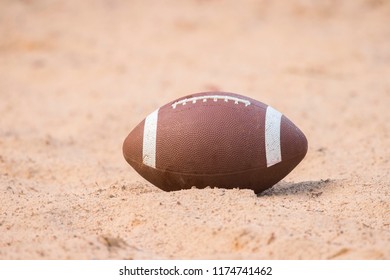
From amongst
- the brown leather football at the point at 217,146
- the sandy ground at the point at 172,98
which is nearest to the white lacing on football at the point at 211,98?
the brown leather football at the point at 217,146

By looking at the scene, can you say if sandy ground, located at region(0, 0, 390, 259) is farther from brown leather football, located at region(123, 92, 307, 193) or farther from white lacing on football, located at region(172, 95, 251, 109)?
white lacing on football, located at region(172, 95, 251, 109)

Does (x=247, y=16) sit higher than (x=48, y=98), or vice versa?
(x=247, y=16)

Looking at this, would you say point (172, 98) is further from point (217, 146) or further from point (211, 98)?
point (217, 146)

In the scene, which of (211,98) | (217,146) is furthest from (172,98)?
(217,146)

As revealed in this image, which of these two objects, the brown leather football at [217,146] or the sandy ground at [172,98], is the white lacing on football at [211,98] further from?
the sandy ground at [172,98]

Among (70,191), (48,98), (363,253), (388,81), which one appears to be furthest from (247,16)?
(363,253)

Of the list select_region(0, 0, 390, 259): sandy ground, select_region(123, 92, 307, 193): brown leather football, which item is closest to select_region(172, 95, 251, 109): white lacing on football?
select_region(123, 92, 307, 193): brown leather football
